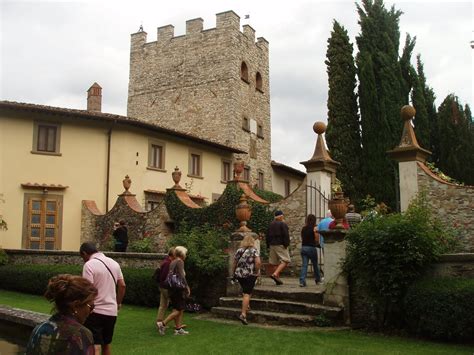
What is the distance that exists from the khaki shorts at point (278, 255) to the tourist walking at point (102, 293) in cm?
555

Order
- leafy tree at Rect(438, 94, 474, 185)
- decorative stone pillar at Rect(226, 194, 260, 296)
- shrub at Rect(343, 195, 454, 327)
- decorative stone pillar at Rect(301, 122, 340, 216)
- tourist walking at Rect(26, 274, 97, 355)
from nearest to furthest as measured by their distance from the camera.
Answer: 1. tourist walking at Rect(26, 274, 97, 355)
2. shrub at Rect(343, 195, 454, 327)
3. decorative stone pillar at Rect(226, 194, 260, 296)
4. decorative stone pillar at Rect(301, 122, 340, 216)
5. leafy tree at Rect(438, 94, 474, 185)

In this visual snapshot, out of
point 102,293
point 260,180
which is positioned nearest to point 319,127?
point 102,293

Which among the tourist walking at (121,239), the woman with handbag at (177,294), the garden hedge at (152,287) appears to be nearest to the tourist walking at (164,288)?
the woman with handbag at (177,294)

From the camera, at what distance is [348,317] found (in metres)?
9.05

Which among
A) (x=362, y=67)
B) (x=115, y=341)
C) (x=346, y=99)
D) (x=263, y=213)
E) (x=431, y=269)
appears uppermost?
(x=362, y=67)

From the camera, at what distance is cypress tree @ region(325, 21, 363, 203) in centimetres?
2131

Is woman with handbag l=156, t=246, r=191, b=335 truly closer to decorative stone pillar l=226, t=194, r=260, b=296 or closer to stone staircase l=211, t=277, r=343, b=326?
stone staircase l=211, t=277, r=343, b=326

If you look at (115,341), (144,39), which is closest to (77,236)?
(115,341)

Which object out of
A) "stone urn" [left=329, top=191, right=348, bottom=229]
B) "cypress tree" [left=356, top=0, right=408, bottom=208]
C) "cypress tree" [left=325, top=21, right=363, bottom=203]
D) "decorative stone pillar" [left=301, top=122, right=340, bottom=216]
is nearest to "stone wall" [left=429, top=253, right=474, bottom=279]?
"stone urn" [left=329, top=191, right=348, bottom=229]

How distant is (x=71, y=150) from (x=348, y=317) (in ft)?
47.0

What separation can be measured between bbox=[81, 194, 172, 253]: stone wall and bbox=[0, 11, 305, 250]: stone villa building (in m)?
0.55

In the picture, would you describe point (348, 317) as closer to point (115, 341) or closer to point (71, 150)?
point (115, 341)

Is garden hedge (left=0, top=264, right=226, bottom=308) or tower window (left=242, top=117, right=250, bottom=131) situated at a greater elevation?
tower window (left=242, top=117, right=250, bottom=131)

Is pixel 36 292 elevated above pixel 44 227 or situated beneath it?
situated beneath
